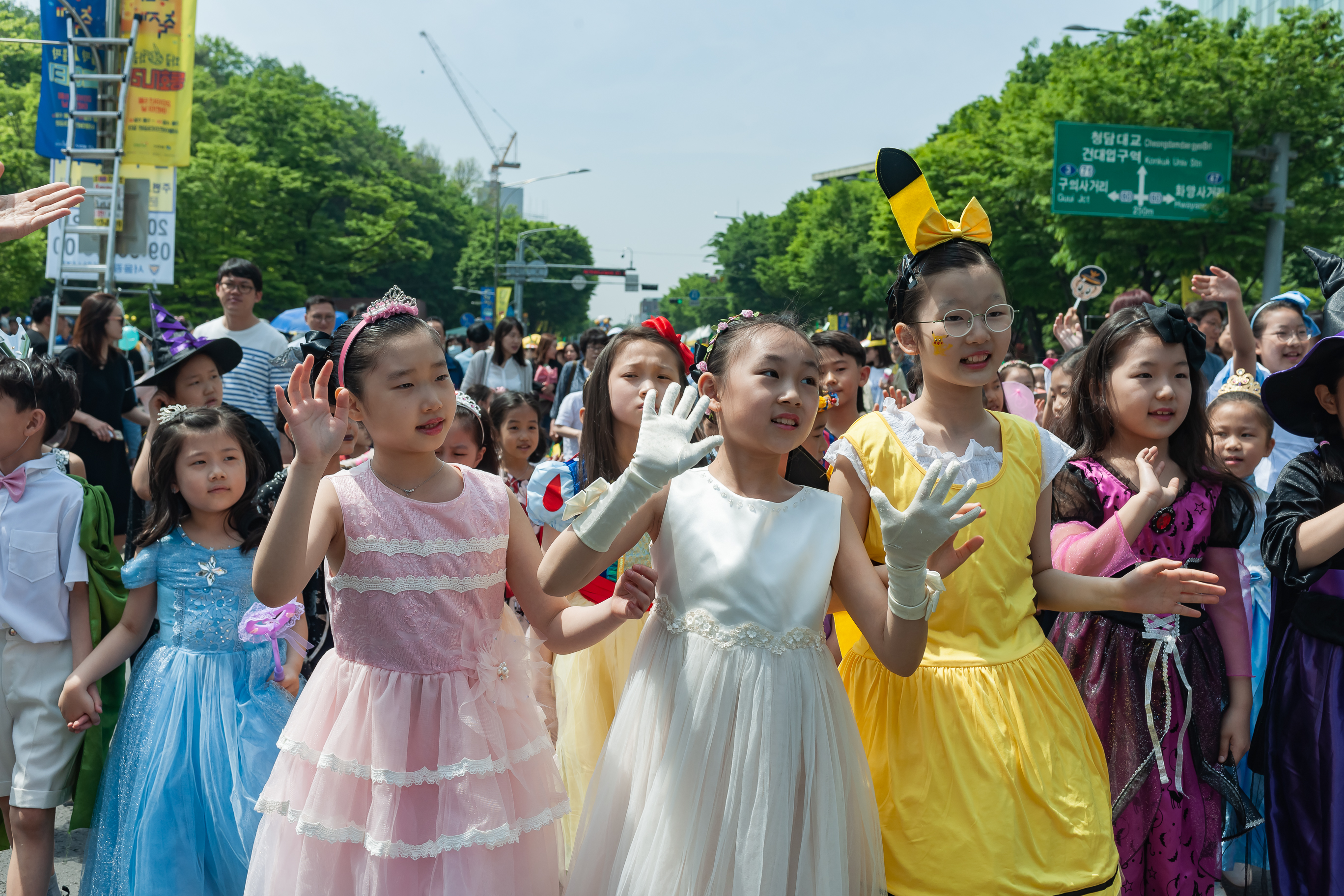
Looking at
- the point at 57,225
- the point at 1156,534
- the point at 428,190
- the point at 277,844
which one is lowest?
the point at 277,844

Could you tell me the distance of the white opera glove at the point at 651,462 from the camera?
222 cm

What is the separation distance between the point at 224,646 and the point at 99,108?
9642mm

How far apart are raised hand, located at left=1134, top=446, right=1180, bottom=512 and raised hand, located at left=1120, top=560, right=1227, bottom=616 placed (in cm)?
29

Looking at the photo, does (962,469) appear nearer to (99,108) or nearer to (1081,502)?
(1081,502)

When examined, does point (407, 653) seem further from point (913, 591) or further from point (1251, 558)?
point (1251, 558)

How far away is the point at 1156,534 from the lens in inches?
121

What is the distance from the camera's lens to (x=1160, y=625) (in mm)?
3041

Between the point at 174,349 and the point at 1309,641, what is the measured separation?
5026mm

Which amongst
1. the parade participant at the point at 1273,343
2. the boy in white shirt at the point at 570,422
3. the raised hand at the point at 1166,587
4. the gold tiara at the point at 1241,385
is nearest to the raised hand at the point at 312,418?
the raised hand at the point at 1166,587

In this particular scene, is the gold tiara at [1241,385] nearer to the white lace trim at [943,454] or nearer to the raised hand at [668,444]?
the white lace trim at [943,454]

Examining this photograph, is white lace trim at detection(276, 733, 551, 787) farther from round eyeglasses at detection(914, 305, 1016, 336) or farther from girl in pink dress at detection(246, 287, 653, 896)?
round eyeglasses at detection(914, 305, 1016, 336)

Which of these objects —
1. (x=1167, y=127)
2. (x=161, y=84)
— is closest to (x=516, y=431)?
(x=161, y=84)

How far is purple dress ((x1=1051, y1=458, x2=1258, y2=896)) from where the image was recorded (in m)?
2.92

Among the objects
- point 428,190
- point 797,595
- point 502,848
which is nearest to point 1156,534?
point 797,595
